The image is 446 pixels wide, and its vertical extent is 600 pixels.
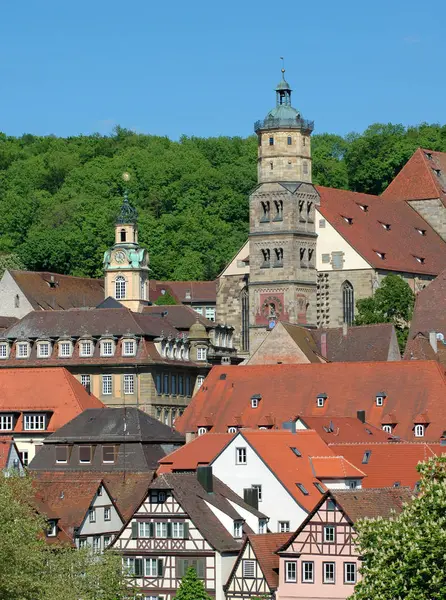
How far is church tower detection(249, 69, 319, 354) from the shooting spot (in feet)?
423

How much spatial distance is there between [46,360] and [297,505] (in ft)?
122

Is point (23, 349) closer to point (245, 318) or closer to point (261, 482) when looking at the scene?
point (245, 318)

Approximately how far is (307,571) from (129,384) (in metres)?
43.1

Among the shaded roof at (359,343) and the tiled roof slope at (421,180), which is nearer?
the shaded roof at (359,343)

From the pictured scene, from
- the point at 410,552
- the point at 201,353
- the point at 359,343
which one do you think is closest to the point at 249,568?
the point at 410,552

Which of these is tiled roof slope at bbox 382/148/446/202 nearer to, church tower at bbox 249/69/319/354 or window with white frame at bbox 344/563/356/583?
church tower at bbox 249/69/319/354

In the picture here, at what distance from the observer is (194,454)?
8912 cm

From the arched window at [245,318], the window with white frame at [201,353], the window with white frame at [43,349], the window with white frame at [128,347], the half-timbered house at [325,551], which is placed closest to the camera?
the half-timbered house at [325,551]

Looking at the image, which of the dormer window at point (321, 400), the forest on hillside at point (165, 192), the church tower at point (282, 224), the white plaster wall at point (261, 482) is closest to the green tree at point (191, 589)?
the white plaster wall at point (261, 482)

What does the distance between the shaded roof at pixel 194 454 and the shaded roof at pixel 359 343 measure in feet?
84.2

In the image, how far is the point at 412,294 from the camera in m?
129

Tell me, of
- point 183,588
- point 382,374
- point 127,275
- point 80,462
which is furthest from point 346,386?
point 127,275

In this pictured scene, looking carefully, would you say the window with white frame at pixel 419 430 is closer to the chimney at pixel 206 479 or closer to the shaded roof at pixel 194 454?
the shaded roof at pixel 194 454

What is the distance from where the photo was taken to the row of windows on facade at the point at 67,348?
117 meters
